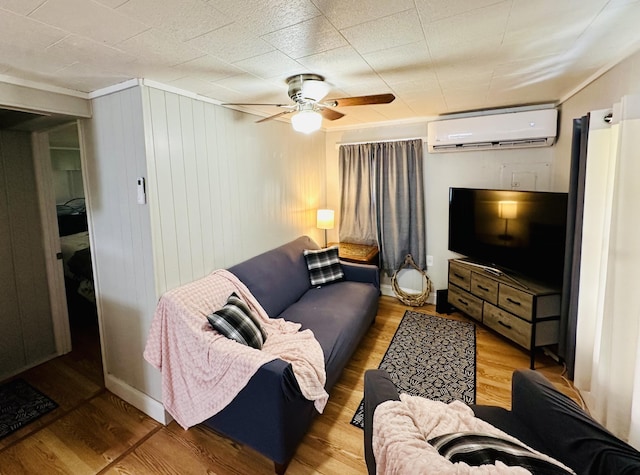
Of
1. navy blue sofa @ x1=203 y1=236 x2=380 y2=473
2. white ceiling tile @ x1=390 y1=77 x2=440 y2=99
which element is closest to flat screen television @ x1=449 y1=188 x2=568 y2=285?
navy blue sofa @ x1=203 y1=236 x2=380 y2=473

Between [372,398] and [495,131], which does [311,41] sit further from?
[495,131]

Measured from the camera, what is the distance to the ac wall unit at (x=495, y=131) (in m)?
2.90

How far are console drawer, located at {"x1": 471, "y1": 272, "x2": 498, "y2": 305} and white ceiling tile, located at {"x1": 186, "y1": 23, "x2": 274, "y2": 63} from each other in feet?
8.84

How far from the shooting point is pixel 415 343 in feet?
9.68

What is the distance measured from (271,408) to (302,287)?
5.34ft

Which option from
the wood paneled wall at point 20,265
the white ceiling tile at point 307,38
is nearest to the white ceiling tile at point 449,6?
the white ceiling tile at point 307,38

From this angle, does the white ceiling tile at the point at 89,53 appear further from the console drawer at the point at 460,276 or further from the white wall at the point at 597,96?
the console drawer at the point at 460,276

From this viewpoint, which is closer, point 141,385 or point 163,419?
point 163,419

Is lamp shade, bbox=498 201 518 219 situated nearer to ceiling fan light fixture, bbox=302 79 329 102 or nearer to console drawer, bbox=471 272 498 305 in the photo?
console drawer, bbox=471 272 498 305

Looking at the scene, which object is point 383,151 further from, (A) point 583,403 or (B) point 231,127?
(A) point 583,403

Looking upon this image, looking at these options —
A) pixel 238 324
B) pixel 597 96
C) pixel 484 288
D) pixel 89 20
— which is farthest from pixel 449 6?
pixel 484 288

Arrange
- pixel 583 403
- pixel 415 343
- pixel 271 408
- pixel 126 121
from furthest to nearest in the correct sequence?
pixel 415 343 < pixel 583 403 < pixel 126 121 < pixel 271 408

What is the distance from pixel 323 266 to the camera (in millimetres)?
3393

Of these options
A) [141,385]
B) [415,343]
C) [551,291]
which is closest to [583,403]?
[551,291]
